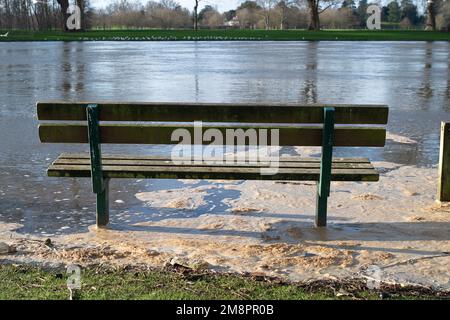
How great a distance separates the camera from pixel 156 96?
571 inches

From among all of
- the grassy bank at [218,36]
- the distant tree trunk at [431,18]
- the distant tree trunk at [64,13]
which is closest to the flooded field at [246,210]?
the grassy bank at [218,36]

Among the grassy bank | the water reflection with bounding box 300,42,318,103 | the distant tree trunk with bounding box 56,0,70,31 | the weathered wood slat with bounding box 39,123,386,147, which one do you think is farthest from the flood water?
the distant tree trunk with bounding box 56,0,70,31

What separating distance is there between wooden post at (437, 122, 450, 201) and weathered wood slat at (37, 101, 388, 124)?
1160 millimetres

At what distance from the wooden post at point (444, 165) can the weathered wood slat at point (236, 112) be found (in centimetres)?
116

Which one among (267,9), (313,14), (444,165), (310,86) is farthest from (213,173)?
(267,9)

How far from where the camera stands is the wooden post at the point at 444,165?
5.94 metres

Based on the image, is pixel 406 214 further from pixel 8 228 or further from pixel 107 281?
pixel 8 228

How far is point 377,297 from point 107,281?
168 cm

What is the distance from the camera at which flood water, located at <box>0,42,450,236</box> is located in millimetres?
6226

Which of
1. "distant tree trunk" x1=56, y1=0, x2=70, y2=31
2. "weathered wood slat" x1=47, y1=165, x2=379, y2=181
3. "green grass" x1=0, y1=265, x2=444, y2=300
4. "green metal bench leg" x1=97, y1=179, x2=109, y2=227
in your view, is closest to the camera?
"green grass" x1=0, y1=265, x2=444, y2=300

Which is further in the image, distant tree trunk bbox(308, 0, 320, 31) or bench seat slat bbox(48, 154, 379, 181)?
distant tree trunk bbox(308, 0, 320, 31)

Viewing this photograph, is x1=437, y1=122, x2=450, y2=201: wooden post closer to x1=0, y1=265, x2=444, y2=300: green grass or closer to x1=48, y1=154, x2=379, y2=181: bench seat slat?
x1=48, y1=154, x2=379, y2=181: bench seat slat
